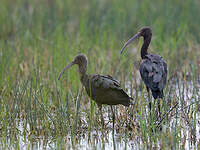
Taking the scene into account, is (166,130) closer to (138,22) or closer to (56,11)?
(138,22)

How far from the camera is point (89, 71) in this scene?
669cm

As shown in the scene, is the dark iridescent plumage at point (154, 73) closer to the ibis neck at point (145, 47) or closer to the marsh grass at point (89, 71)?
the marsh grass at point (89, 71)

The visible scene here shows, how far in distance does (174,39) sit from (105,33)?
1234 mm

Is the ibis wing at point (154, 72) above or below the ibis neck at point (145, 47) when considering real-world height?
below

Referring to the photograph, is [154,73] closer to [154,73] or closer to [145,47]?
[154,73]

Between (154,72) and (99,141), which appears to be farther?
(154,72)

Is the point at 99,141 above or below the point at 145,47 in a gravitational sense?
below

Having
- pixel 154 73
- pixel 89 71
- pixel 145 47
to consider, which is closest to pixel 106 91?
pixel 154 73

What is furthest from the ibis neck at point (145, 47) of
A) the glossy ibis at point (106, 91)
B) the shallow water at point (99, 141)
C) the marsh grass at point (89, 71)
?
the shallow water at point (99, 141)

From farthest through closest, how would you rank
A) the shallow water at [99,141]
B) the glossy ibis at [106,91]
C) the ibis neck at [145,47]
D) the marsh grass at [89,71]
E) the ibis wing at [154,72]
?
the ibis neck at [145,47] → the ibis wing at [154,72] → the glossy ibis at [106,91] → the marsh grass at [89,71] → the shallow water at [99,141]

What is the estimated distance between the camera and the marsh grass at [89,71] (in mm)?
5062

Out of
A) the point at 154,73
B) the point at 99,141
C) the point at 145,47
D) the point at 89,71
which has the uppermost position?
the point at 145,47

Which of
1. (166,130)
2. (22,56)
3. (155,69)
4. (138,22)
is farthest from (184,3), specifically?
(166,130)

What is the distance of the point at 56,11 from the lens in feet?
35.7
